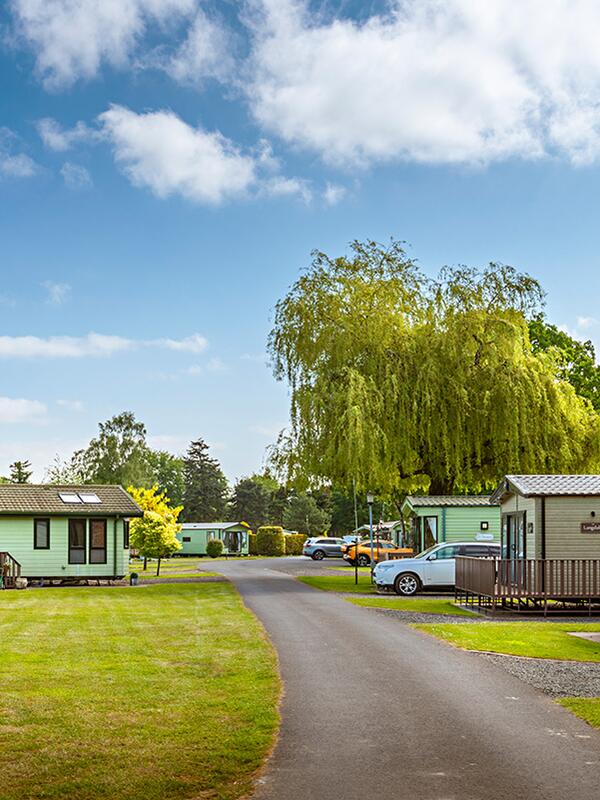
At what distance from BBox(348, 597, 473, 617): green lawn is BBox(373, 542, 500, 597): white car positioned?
3.90 ft

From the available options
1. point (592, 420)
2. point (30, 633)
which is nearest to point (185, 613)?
point (30, 633)

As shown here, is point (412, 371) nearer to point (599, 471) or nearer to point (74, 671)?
point (599, 471)

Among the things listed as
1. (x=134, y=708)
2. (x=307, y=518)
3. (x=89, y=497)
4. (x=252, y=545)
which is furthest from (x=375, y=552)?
(x=307, y=518)

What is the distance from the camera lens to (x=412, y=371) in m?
32.7

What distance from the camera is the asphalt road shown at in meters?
7.14

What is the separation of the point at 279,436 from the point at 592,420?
35.4 ft

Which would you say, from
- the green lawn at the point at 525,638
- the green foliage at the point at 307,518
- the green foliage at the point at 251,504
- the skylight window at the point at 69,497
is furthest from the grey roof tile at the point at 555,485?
the green foliage at the point at 251,504

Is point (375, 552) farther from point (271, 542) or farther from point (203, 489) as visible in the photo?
point (203, 489)

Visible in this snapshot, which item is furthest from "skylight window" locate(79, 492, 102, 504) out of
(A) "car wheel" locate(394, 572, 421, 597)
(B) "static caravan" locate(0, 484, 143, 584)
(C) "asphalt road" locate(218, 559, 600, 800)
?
(C) "asphalt road" locate(218, 559, 600, 800)

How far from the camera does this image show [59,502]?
1453 inches

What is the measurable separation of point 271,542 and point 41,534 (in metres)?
39.6

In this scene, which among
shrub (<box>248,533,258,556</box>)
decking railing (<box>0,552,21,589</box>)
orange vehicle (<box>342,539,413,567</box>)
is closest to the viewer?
decking railing (<box>0,552,21,589</box>)

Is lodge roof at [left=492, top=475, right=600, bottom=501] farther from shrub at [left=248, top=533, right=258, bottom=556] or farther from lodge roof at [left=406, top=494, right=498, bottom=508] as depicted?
shrub at [left=248, top=533, right=258, bottom=556]

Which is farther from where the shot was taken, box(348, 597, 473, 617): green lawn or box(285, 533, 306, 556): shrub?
box(285, 533, 306, 556): shrub
